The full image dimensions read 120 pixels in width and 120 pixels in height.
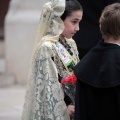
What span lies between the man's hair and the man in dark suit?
1.30m

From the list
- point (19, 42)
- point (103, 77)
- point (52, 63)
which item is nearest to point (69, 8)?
point (52, 63)

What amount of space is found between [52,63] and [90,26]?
3.54ft

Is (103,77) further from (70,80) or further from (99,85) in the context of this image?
(70,80)

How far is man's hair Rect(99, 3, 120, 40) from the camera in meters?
2.53

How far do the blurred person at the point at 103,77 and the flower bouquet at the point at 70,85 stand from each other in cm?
27

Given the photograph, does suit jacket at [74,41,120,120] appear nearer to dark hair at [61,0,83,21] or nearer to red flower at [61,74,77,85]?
red flower at [61,74,77,85]

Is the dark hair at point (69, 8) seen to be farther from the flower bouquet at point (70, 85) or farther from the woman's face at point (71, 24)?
the flower bouquet at point (70, 85)

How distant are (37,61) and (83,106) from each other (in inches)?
21.6

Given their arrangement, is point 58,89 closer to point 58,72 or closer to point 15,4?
point 58,72

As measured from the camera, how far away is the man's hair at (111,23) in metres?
2.53

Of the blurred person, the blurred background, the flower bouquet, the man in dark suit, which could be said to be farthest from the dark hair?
the blurred background

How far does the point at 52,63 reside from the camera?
116 inches

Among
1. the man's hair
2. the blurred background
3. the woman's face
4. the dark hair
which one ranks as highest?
the blurred background

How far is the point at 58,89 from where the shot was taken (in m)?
2.96
